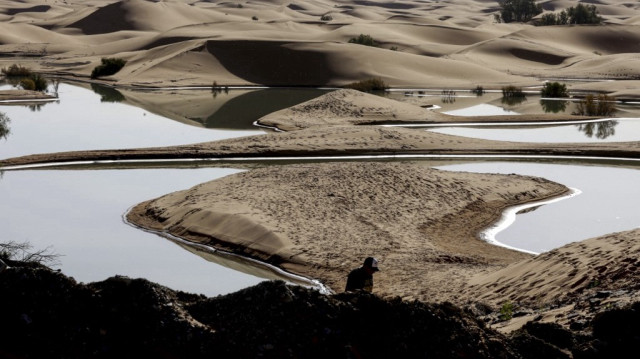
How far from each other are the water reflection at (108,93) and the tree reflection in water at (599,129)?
936 inches

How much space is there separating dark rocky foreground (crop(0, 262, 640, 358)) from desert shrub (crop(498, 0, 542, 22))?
12456cm

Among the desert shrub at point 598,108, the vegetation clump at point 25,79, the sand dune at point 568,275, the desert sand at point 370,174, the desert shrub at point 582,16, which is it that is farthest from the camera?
the desert shrub at point 582,16

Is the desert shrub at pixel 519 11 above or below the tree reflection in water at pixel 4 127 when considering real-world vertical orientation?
above

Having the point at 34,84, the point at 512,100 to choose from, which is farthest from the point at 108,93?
the point at 512,100

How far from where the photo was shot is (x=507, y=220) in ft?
73.8

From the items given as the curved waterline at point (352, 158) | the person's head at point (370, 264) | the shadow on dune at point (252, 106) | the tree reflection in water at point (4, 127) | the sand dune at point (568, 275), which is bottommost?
the shadow on dune at point (252, 106)

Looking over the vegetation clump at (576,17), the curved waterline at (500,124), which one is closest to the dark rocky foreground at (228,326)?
the curved waterline at (500,124)

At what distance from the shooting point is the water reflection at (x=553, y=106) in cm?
5038

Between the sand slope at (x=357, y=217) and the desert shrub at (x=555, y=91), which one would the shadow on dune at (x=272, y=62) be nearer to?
the desert shrub at (x=555, y=91)

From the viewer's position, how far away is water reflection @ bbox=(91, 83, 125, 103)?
54269 mm

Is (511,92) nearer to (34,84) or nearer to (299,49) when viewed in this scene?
(299,49)

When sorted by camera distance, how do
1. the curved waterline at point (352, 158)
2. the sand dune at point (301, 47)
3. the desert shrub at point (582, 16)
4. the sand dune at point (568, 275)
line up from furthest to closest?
the desert shrub at point (582, 16), the sand dune at point (301, 47), the curved waterline at point (352, 158), the sand dune at point (568, 275)

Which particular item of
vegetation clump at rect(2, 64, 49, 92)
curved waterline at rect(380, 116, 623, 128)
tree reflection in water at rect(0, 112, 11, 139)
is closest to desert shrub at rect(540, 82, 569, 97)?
curved waterline at rect(380, 116, 623, 128)

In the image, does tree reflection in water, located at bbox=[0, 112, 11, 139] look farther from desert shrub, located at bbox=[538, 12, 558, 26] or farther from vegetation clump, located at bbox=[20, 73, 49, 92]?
desert shrub, located at bbox=[538, 12, 558, 26]
